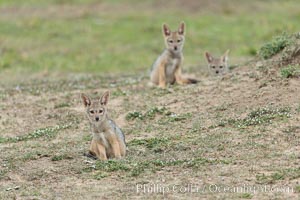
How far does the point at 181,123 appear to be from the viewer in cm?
1212

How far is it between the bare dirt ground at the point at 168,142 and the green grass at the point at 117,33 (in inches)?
239

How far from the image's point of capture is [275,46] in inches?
574

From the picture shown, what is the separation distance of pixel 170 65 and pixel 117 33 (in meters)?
8.72

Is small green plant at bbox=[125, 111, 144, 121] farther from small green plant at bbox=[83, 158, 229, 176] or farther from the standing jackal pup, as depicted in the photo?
small green plant at bbox=[83, 158, 229, 176]

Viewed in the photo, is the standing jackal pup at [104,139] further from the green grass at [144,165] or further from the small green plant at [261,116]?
the small green plant at [261,116]

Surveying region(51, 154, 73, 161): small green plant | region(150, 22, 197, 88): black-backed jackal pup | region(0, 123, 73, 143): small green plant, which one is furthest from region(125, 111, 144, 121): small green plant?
region(150, 22, 197, 88): black-backed jackal pup

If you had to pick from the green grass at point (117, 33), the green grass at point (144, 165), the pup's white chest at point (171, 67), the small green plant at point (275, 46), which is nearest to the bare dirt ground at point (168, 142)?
the green grass at point (144, 165)

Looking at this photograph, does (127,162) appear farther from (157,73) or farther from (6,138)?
(157,73)

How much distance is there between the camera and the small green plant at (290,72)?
490 inches

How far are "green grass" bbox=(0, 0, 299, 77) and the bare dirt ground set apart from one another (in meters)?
6.08

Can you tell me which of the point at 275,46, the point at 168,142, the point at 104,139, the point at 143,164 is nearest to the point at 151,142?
the point at 168,142

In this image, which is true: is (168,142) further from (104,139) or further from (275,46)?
(275,46)

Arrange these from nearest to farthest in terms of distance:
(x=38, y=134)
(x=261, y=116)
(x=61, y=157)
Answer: (x=61, y=157) < (x=261, y=116) < (x=38, y=134)

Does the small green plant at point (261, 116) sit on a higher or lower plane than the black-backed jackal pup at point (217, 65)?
lower
